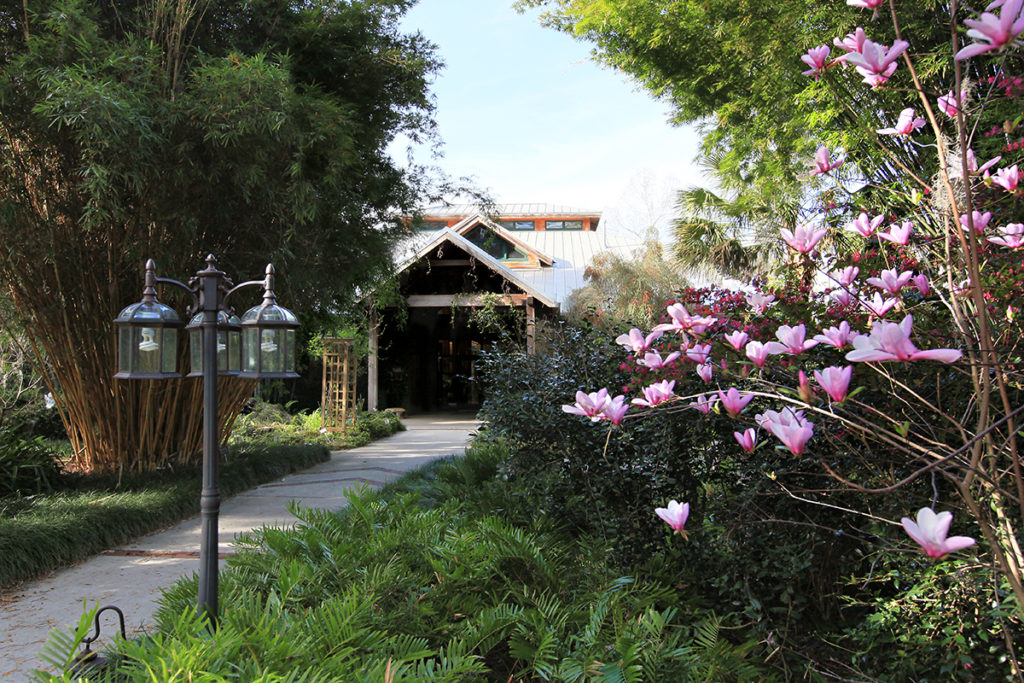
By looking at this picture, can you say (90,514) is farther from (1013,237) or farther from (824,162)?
(1013,237)

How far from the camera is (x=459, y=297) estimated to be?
43.8ft

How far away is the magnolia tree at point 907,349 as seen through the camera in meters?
1.27

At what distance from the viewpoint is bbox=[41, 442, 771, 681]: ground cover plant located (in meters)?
1.72

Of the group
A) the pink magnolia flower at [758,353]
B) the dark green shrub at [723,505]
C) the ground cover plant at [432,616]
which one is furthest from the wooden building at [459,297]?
the pink magnolia flower at [758,353]

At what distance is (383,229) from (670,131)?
6203mm

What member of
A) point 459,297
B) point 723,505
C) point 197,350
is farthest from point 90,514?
point 459,297

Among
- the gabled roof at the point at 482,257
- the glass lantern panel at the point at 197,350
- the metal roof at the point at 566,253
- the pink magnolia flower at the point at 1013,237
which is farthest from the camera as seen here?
the metal roof at the point at 566,253

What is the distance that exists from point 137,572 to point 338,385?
7319 mm

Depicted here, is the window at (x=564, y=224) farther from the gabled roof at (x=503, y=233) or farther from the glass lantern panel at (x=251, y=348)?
the glass lantern panel at (x=251, y=348)

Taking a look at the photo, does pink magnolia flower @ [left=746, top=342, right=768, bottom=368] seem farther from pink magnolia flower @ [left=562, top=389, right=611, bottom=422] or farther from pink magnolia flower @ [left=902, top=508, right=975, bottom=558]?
pink magnolia flower @ [left=902, top=508, right=975, bottom=558]

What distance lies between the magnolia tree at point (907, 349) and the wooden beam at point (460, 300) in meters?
9.98

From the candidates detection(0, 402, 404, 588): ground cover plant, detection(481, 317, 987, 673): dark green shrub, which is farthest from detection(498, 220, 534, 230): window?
detection(481, 317, 987, 673): dark green shrub

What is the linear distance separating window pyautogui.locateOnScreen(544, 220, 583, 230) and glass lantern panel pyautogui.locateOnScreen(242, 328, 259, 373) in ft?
68.3

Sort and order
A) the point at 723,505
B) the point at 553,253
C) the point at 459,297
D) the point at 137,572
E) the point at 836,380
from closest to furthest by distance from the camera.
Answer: the point at 836,380 < the point at 723,505 < the point at 137,572 < the point at 459,297 < the point at 553,253
